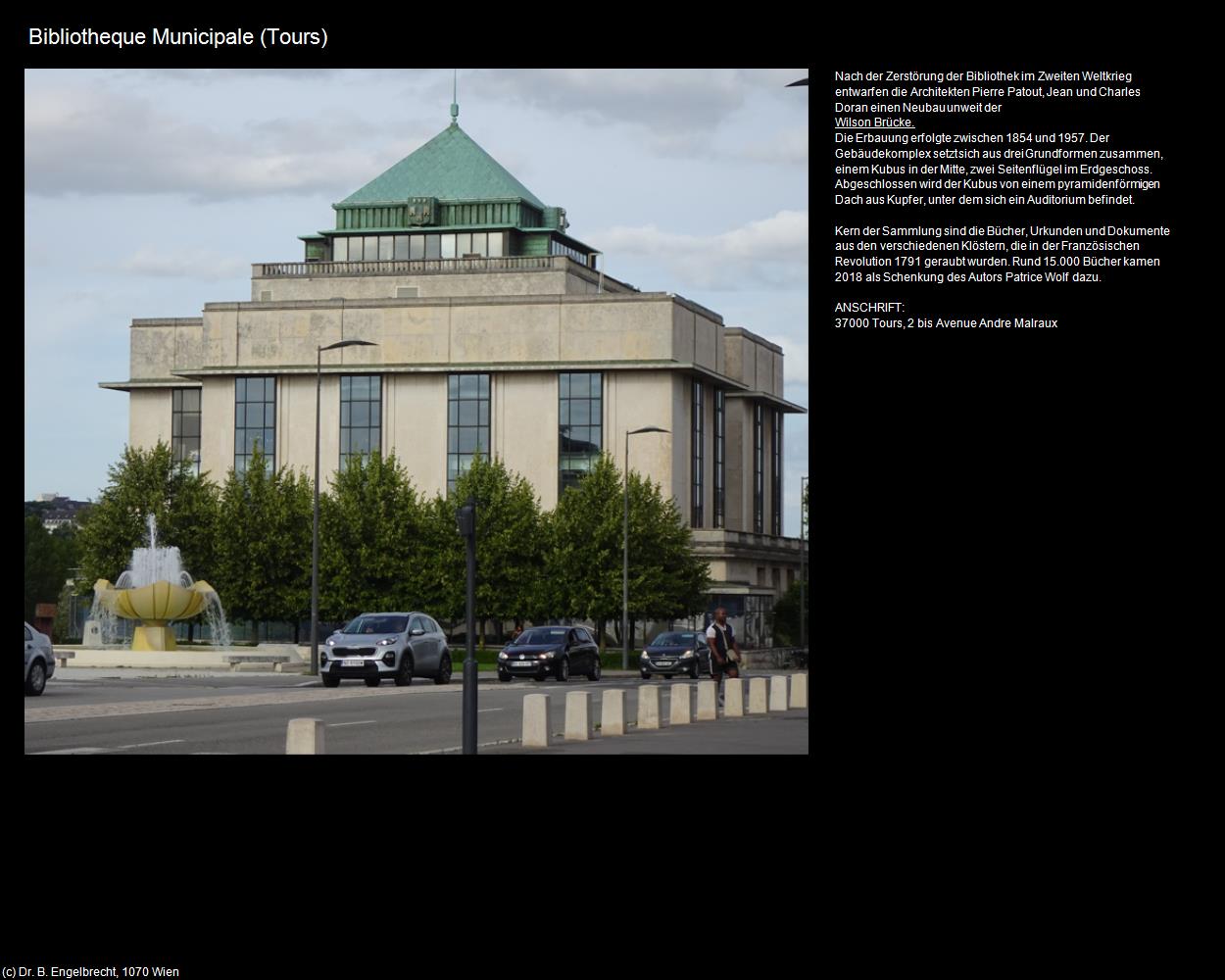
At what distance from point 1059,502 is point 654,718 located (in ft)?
53.6

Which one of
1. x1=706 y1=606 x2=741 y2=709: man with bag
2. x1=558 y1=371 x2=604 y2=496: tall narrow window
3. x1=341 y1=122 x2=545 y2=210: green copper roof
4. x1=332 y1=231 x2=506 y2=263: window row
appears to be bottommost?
x1=706 y1=606 x2=741 y2=709: man with bag

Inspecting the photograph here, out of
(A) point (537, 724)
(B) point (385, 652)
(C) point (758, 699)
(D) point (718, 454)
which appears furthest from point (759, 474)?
(A) point (537, 724)

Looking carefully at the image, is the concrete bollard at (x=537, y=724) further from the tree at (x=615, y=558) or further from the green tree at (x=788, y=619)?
the green tree at (x=788, y=619)

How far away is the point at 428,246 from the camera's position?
372ft

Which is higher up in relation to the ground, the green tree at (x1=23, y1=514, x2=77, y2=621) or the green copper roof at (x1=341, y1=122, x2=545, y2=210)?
the green copper roof at (x1=341, y1=122, x2=545, y2=210)

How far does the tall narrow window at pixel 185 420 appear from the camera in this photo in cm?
11169

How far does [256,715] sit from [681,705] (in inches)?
277

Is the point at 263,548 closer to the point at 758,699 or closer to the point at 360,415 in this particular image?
the point at 360,415

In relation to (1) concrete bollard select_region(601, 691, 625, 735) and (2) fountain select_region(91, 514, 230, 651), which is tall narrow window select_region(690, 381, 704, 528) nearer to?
(2) fountain select_region(91, 514, 230, 651)

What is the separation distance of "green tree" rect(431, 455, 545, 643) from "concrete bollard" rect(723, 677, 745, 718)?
54.0 m

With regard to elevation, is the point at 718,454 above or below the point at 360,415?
below

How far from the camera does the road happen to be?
24172mm

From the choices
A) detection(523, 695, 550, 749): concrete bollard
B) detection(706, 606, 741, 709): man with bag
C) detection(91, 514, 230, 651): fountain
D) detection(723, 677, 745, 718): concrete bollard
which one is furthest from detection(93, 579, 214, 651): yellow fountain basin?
detection(523, 695, 550, 749): concrete bollard

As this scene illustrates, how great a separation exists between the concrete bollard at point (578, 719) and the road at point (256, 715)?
0.81 metres
